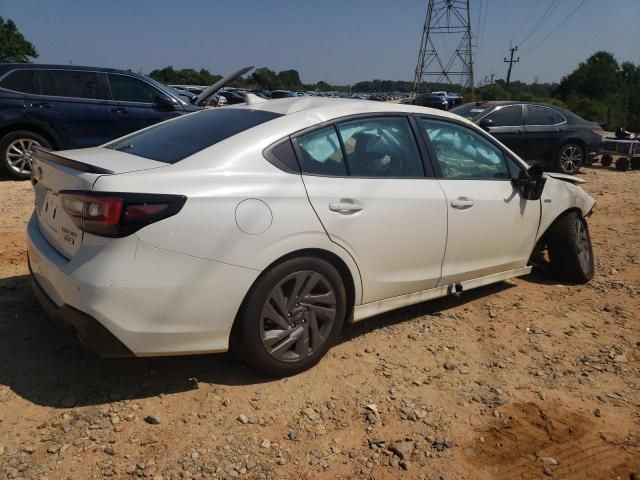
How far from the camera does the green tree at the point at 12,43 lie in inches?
2443

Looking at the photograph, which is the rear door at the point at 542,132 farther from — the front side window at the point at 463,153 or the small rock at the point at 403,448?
the small rock at the point at 403,448

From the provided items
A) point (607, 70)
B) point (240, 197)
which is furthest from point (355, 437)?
point (607, 70)

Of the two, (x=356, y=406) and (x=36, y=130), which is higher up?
(x=36, y=130)

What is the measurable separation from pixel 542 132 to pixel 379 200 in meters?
9.20

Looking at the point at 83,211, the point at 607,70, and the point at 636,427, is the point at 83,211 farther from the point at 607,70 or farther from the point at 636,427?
the point at 607,70

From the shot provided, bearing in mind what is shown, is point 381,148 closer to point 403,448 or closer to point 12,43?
point 403,448

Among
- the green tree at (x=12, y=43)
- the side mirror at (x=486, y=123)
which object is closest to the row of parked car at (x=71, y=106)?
the side mirror at (x=486, y=123)

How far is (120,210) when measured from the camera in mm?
2506

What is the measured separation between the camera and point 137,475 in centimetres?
236

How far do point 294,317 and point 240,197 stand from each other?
738 millimetres

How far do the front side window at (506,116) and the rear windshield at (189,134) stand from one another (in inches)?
329

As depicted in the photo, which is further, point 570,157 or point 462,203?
point 570,157

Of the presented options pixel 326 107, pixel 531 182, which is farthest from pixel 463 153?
pixel 326 107

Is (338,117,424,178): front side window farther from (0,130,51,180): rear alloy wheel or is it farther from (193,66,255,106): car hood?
(0,130,51,180): rear alloy wheel
